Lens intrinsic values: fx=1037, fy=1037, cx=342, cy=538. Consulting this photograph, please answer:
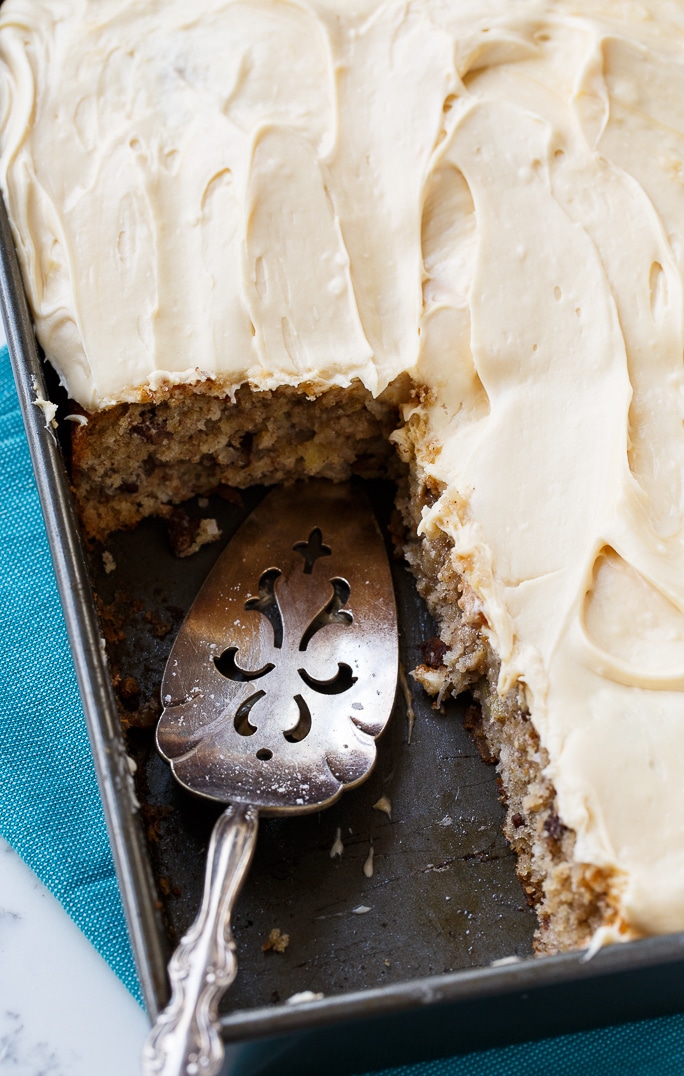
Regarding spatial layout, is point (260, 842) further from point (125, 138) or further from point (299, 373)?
point (125, 138)

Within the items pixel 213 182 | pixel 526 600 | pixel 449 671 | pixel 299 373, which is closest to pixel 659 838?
pixel 526 600

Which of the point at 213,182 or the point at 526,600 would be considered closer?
the point at 526,600

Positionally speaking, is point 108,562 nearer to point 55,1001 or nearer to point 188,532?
point 188,532

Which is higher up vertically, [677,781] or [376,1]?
[376,1]

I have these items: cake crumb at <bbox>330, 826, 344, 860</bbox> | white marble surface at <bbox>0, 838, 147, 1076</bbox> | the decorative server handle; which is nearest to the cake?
cake crumb at <bbox>330, 826, 344, 860</bbox>

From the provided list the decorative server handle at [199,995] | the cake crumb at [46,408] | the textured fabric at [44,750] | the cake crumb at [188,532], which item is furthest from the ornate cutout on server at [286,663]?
the cake crumb at [46,408]

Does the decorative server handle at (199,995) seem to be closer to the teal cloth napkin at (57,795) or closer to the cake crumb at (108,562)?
the teal cloth napkin at (57,795)

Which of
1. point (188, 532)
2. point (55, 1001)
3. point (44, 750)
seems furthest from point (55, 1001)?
point (188, 532)

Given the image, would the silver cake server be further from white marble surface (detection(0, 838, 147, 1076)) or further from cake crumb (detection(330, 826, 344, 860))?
white marble surface (detection(0, 838, 147, 1076))
